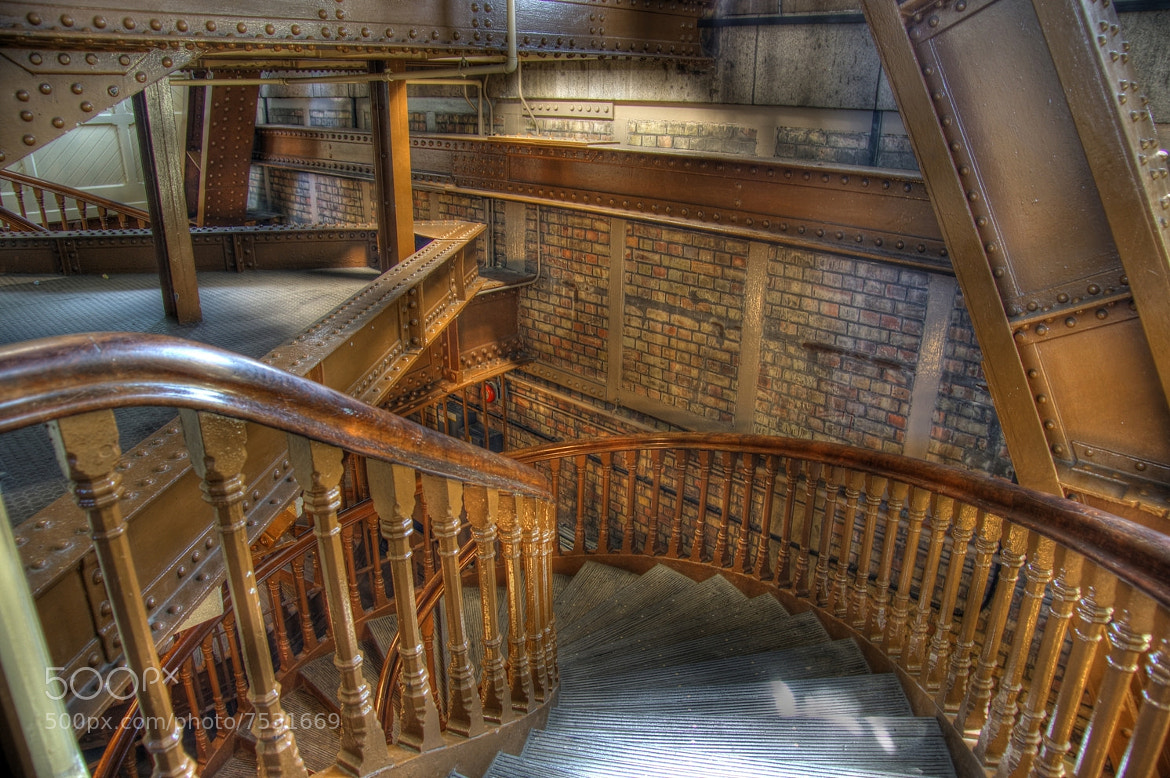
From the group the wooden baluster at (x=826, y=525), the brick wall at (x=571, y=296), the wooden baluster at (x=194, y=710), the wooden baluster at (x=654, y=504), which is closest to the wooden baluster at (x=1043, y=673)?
the wooden baluster at (x=826, y=525)

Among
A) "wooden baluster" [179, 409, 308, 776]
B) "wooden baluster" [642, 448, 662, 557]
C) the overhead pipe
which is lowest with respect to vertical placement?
"wooden baluster" [642, 448, 662, 557]

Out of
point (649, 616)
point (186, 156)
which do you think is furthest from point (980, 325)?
point (186, 156)

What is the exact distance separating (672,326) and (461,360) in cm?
209

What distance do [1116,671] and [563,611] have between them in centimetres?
272

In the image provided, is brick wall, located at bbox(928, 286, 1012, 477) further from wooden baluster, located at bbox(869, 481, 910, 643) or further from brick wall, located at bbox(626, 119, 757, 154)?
wooden baluster, located at bbox(869, 481, 910, 643)

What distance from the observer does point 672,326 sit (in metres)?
6.48

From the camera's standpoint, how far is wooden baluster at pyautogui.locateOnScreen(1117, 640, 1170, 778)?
154 centimetres

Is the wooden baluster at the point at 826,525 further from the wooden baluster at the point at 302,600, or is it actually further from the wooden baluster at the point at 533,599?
the wooden baluster at the point at 302,600

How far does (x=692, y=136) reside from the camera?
5.98 meters

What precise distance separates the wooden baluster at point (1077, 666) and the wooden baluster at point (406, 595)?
157 centimetres

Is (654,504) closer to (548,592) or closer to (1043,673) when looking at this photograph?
(548,592)

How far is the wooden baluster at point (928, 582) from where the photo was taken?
8.50 ft

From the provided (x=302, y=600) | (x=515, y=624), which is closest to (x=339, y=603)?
(x=515, y=624)

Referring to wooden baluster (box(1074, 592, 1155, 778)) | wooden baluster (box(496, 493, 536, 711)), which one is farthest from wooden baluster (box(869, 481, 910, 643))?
wooden baluster (box(496, 493, 536, 711))
